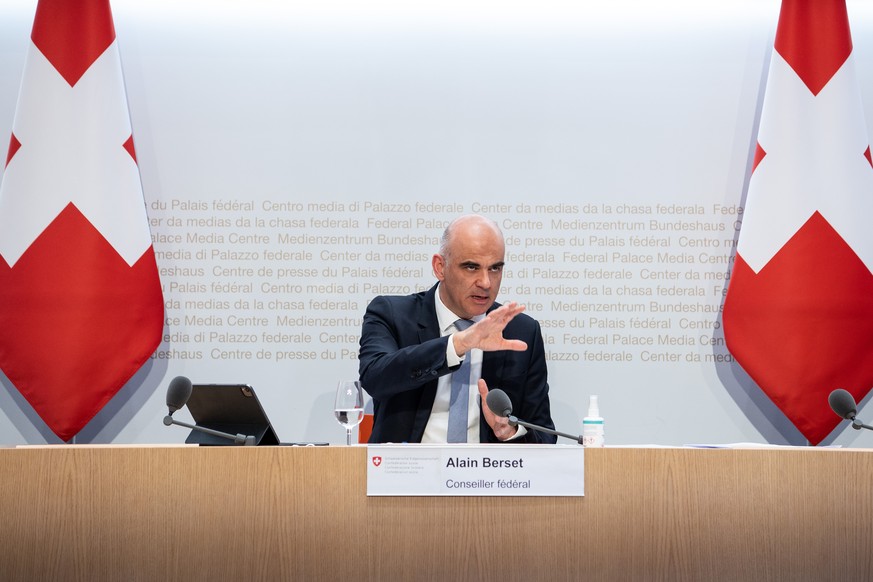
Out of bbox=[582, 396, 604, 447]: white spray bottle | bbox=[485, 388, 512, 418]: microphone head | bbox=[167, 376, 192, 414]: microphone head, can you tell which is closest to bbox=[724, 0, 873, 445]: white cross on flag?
bbox=[582, 396, 604, 447]: white spray bottle

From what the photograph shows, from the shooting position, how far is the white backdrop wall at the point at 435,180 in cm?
452

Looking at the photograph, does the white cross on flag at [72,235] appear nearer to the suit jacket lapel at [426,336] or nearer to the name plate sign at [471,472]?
the suit jacket lapel at [426,336]

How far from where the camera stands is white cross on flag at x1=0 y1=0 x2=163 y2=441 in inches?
165

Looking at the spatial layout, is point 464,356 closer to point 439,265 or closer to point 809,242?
point 439,265

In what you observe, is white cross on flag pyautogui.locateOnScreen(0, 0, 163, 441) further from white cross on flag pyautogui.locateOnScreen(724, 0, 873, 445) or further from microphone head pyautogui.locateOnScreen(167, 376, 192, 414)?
white cross on flag pyautogui.locateOnScreen(724, 0, 873, 445)

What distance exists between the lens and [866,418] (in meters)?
4.55

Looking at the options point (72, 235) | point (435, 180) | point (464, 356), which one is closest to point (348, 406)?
point (464, 356)

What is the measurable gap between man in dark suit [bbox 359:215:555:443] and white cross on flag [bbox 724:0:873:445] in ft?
4.28

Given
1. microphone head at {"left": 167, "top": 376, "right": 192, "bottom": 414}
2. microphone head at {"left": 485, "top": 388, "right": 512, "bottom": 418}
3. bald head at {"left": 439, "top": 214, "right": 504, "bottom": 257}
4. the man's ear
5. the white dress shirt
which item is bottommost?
the white dress shirt

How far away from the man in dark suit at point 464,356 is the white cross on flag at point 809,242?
4.28ft

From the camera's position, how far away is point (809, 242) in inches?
170

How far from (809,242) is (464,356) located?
6.80ft

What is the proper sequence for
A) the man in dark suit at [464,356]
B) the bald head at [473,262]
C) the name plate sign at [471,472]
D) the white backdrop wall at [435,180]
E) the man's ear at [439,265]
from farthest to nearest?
the white backdrop wall at [435,180] → the man's ear at [439,265] → the bald head at [473,262] → the man in dark suit at [464,356] → the name plate sign at [471,472]

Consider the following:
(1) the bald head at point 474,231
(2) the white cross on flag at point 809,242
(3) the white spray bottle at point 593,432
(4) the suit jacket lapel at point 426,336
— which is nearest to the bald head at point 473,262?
(1) the bald head at point 474,231
